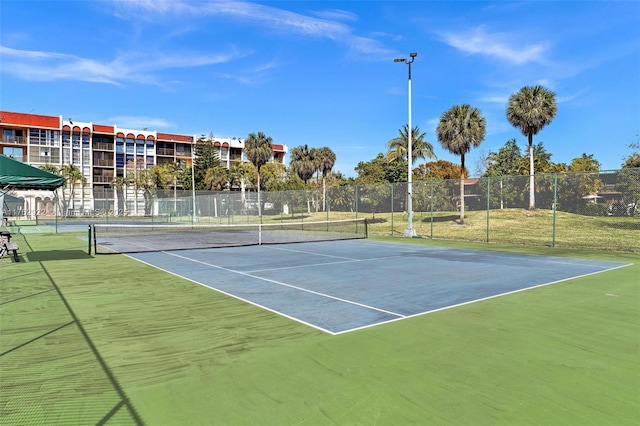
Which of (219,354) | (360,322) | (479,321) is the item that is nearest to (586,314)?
(479,321)

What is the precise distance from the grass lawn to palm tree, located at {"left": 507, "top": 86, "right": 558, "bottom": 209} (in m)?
29.1

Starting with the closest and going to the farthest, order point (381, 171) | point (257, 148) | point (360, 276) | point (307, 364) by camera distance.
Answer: point (307, 364) < point (360, 276) < point (257, 148) < point (381, 171)

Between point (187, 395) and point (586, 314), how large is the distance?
673 centimetres

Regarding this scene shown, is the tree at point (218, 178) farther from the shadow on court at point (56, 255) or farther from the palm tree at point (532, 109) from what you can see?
the shadow on court at point (56, 255)

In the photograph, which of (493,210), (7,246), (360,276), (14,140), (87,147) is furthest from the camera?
(87,147)

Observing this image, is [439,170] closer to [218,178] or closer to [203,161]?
[218,178]

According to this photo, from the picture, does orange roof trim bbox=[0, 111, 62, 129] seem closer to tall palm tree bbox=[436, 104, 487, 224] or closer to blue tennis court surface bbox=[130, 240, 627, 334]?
tall palm tree bbox=[436, 104, 487, 224]

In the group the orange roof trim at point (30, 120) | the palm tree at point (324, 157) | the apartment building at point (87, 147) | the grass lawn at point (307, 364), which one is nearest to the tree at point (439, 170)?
the palm tree at point (324, 157)

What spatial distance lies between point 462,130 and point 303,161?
37.8 metres

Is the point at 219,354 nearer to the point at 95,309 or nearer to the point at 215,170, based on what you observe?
the point at 95,309

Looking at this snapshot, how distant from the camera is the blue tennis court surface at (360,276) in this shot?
7543 millimetres

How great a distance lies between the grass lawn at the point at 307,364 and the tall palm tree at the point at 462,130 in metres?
25.1

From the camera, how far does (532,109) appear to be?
3331 cm

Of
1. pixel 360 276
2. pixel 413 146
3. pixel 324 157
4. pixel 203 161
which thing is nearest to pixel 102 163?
pixel 203 161
